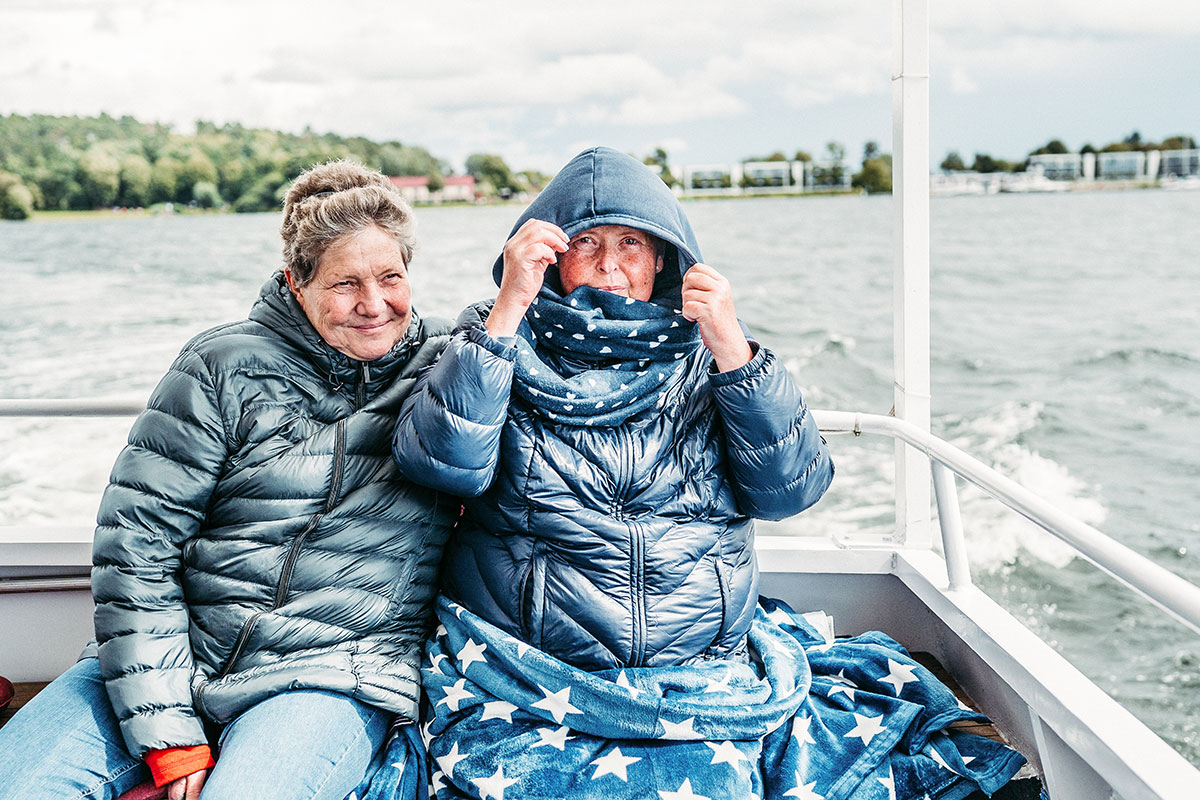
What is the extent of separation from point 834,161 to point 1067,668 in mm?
21243

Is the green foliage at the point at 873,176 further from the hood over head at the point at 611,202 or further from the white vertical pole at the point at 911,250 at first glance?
the hood over head at the point at 611,202

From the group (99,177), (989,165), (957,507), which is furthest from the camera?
(989,165)

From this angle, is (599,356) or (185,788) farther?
(599,356)

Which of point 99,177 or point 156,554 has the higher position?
point 99,177

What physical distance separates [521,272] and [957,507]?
0.91m

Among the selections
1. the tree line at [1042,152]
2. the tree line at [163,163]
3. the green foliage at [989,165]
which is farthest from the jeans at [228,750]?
the green foliage at [989,165]

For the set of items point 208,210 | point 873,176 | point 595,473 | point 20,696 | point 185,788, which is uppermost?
point 208,210

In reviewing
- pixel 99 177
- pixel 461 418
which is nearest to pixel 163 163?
pixel 99 177

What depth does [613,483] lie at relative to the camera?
1587 millimetres

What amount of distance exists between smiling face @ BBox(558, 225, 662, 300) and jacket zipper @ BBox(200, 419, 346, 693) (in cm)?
46

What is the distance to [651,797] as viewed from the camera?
138 cm

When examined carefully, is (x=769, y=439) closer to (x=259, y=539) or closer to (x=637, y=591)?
(x=637, y=591)

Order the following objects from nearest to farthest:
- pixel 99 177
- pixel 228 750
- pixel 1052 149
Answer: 1. pixel 228 750
2. pixel 99 177
3. pixel 1052 149

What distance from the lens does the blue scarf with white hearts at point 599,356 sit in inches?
61.9
